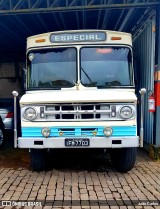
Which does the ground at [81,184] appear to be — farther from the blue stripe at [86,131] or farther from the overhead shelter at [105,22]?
the overhead shelter at [105,22]

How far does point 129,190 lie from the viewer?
4922 mm

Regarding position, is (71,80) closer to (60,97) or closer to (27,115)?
(60,97)

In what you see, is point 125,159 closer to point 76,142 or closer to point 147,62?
point 76,142

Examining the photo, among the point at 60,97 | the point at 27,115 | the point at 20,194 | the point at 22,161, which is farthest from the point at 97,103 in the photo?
the point at 22,161

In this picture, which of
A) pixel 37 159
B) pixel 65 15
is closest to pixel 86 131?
pixel 37 159

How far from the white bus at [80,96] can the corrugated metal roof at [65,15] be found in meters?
0.98

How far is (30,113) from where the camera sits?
208 inches

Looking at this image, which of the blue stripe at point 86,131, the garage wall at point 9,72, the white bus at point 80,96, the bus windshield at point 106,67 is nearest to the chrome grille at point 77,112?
the white bus at point 80,96

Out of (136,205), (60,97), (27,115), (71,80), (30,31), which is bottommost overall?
(136,205)

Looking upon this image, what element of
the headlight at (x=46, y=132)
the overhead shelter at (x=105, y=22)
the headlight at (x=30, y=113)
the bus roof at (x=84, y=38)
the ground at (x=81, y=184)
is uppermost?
the overhead shelter at (x=105, y=22)

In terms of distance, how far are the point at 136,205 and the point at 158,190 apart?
31.9 inches

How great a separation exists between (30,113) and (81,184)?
66.1 inches

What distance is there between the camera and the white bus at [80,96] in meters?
5.17

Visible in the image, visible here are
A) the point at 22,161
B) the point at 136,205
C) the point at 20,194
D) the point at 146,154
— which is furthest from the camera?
the point at 146,154
